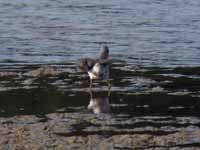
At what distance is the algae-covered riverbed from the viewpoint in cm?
995

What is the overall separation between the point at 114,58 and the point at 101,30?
16.7ft

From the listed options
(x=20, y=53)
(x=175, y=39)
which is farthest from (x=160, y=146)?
(x=175, y=39)

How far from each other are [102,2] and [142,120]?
1792 cm

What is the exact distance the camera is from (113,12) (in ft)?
86.1

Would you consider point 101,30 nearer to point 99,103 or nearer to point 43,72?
point 43,72

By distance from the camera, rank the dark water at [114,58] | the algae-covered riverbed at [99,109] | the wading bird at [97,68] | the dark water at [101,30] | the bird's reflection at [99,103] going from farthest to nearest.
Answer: the dark water at [101,30] → the wading bird at [97,68] → the bird's reflection at [99,103] → the dark water at [114,58] → the algae-covered riverbed at [99,109]

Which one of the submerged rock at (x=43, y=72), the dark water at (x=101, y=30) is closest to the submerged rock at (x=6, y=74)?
the submerged rock at (x=43, y=72)

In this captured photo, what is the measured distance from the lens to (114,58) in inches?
685

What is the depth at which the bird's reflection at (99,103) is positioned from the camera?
11.9m

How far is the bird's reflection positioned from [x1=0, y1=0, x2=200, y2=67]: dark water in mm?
3485

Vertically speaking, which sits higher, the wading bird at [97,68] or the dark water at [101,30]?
the dark water at [101,30]

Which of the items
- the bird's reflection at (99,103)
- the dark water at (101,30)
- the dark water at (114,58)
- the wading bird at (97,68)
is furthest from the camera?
the dark water at (101,30)

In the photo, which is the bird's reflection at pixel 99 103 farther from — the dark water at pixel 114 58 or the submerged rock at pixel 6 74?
the submerged rock at pixel 6 74

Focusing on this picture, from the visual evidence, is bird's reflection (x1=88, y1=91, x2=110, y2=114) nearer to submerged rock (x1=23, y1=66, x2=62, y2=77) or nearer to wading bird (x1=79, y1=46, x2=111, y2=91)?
wading bird (x1=79, y1=46, x2=111, y2=91)
